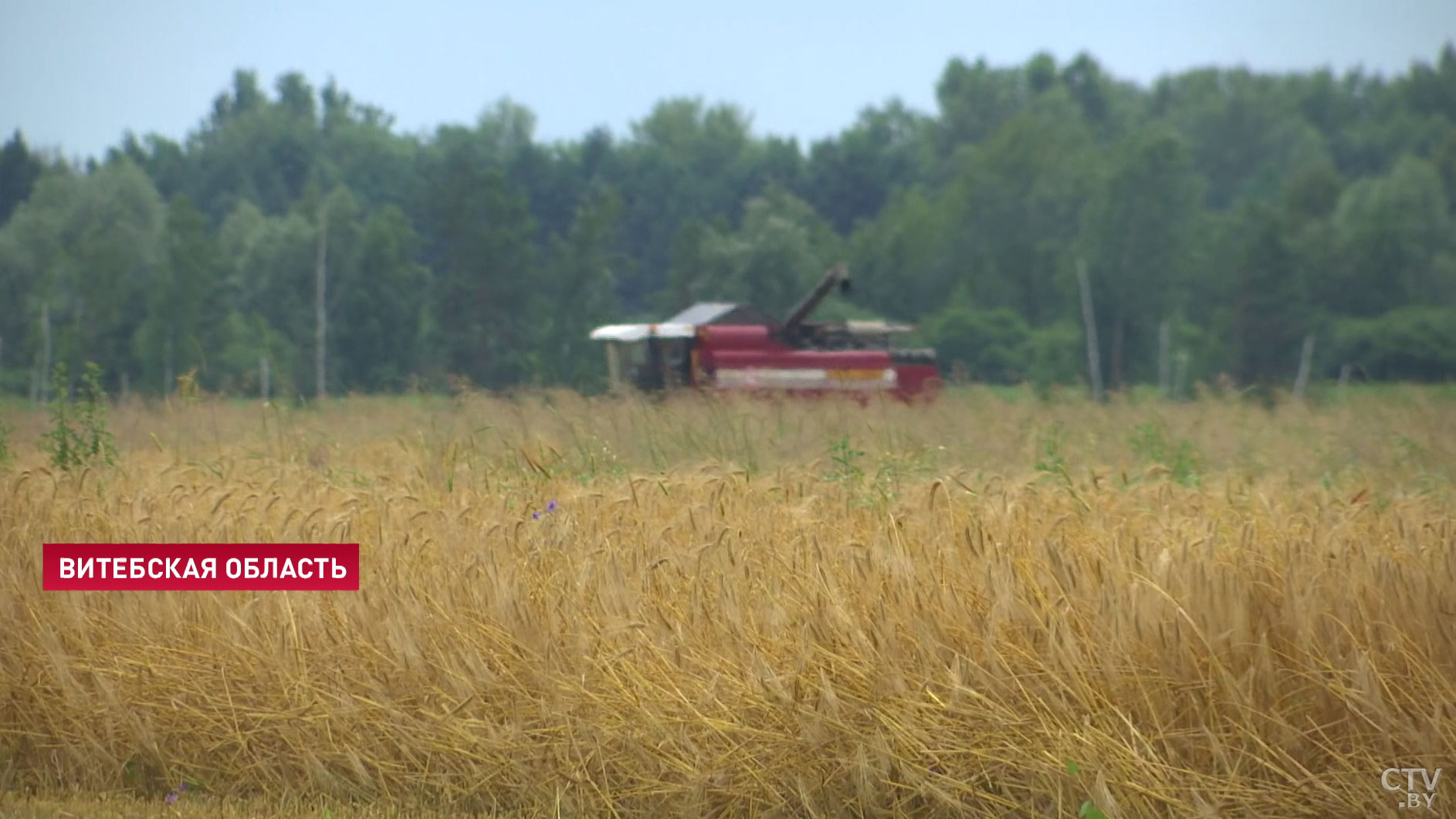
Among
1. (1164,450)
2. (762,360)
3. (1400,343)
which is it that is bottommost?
(1164,450)

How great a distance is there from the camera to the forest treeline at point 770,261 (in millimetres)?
62906

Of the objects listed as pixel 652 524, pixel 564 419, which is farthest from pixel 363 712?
pixel 564 419

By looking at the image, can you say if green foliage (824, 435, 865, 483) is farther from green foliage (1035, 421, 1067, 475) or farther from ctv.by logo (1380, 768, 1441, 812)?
ctv.by logo (1380, 768, 1441, 812)

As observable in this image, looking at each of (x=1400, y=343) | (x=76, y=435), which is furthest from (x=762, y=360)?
(x=1400, y=343)

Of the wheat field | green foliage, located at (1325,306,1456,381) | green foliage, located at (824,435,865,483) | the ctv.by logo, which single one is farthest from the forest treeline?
the ctv.by logo

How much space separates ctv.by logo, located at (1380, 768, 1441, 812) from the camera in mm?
4988

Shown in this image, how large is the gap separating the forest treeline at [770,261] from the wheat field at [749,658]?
45907 millimetres

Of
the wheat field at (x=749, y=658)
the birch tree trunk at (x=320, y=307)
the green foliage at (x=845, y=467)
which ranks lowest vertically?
the wheat field at (x=749, y=658)

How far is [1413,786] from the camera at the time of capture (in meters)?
5.04

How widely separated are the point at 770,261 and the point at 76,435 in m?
57.1

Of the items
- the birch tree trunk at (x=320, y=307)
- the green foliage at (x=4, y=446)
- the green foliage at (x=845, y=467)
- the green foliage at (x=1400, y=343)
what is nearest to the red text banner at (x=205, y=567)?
the green foliage at (x=845, y=467)

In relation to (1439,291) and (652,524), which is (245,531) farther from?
(1439,291)

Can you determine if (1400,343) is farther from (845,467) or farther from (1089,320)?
(845,467)

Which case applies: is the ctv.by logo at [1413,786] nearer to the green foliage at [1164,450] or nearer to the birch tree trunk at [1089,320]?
the green foliage at [1164,450]
